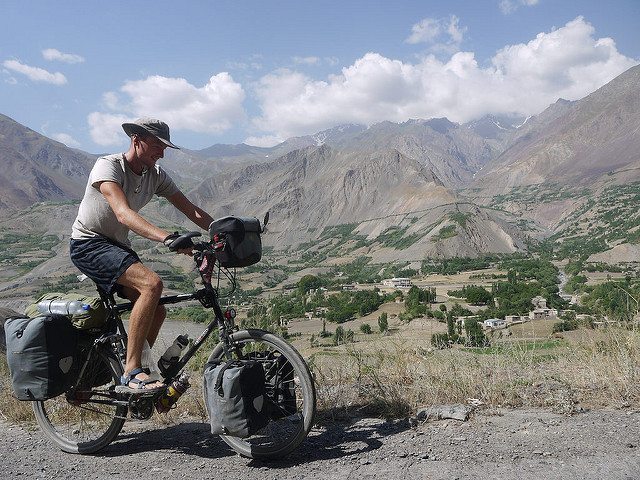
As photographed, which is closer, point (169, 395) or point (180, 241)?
point (180, 241)

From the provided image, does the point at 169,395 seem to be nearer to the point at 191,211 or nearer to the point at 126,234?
the point at 126,234

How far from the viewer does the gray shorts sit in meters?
4.36

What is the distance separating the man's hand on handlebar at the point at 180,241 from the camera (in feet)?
13.3

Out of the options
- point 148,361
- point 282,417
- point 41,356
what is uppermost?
point 41,356

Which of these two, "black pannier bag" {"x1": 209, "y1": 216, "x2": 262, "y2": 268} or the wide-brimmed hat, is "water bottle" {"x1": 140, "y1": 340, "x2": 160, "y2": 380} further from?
the wide-brimmed hat

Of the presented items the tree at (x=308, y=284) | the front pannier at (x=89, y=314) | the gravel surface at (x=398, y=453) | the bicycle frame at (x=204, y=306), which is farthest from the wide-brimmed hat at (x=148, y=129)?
the tree at (x=308, y=284)

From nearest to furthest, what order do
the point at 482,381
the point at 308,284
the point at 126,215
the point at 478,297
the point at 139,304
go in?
the point at 126,215, the point at 139,304, the point at 482,381, the point at 478,297, the point at 308,284

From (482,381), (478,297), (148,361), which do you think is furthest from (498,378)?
(478,297)

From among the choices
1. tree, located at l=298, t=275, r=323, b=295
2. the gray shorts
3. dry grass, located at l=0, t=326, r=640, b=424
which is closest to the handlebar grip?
the gray shorts

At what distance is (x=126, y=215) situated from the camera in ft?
13.7

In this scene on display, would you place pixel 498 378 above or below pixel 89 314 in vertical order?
below

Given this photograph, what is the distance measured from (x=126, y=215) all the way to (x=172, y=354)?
1367 millimetres

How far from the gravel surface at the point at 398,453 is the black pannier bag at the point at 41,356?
0.61 metres

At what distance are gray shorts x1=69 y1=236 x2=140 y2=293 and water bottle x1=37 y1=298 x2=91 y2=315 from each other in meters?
0.27
